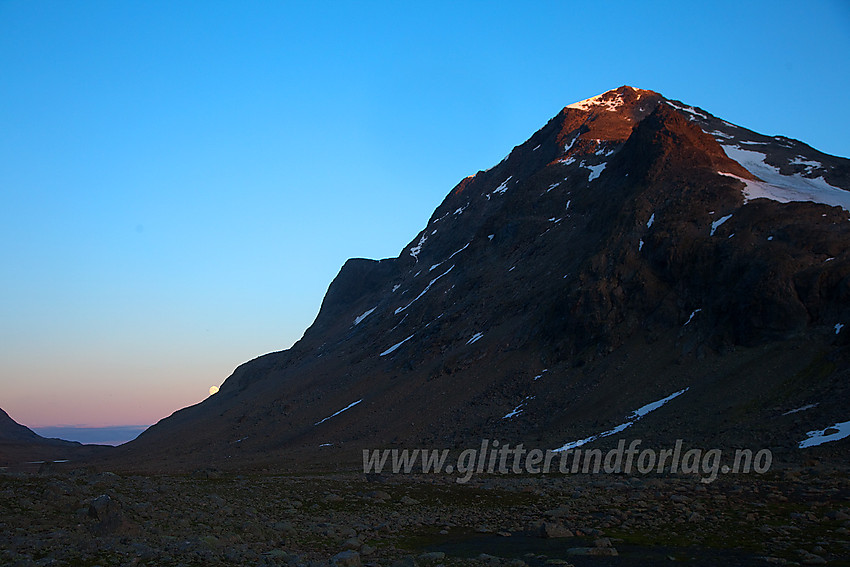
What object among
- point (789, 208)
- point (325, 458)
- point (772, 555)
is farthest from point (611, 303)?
point (772, 555)

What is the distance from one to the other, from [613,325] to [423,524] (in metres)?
68.9

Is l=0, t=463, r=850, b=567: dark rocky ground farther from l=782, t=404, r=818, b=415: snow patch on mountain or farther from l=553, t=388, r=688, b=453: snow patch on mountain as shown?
l=553, t=388, r=688, b=453: snow patch on mountain

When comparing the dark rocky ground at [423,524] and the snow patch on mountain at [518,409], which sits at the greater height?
the snow patch on mountain at [518,409]

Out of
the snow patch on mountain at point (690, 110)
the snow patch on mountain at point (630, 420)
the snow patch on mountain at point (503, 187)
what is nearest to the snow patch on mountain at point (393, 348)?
the snow patch on mountain at point (503, 187)

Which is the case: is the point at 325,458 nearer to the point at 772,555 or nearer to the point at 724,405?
the point at 724,405

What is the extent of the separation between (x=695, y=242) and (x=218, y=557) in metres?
86.9

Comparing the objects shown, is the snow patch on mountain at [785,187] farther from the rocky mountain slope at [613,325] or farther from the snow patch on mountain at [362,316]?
the snow patch on mountain at [362,316]

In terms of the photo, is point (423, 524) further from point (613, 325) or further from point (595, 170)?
point (595, 170)

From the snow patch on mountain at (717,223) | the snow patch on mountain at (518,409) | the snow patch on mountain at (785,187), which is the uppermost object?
the snow patch on mountain at (785,187)

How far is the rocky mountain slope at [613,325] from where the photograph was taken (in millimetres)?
68312

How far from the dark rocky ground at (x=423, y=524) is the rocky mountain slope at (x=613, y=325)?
77.2 ft

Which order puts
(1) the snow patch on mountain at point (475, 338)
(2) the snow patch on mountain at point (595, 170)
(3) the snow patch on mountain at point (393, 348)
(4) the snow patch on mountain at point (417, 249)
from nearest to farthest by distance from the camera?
(1) the snow patch on mountain at point (475, 338) → (3) the snow patch on mountain at point (393, 348) → (2) the snow patch on mountain at point (595, 170) → (4) the snow patch on mountain at point (417, 249)

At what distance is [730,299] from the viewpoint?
8081cm

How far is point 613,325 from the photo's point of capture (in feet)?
301
